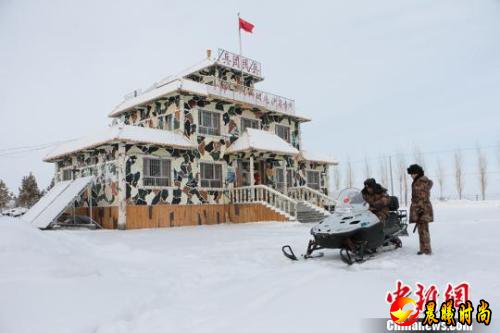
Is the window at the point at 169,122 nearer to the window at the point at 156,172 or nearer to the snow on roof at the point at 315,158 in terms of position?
the window at the point at 156,172

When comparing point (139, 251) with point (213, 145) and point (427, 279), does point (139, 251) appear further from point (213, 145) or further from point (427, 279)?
point (213, 145)

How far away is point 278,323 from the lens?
3676mm

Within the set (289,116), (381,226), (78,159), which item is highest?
(289,116)

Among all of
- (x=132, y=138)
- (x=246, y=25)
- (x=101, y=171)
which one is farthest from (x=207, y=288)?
(x=246, y=25)

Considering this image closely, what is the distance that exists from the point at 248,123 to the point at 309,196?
6486 millimetres

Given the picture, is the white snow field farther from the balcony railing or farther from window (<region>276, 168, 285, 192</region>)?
window (<region>276, 168, 285, 192</region>)

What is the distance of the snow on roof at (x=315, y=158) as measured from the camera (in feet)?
84.2

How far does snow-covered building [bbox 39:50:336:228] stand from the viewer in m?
17.5

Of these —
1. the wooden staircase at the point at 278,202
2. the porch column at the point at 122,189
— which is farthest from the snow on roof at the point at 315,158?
the porch column at the point at 122,189

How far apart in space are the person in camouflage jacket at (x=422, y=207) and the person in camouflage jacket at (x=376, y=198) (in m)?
0.54

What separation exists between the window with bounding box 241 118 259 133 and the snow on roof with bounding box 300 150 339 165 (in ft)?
13.1

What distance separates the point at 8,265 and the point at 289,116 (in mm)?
21625

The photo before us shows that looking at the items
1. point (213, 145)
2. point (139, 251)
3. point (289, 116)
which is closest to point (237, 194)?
point (213, 145)

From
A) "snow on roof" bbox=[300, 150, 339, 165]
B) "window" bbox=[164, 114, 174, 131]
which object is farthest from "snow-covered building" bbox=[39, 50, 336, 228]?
"snow on roof" bbox=[300, 150, 339, 165]
